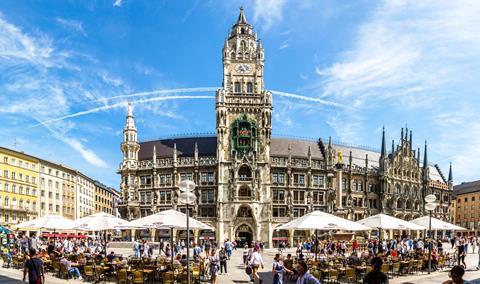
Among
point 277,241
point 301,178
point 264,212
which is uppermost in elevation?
point 301,178

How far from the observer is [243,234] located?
2689 inches

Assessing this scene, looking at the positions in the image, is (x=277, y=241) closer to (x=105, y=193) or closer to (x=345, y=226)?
(x=345, y=226)

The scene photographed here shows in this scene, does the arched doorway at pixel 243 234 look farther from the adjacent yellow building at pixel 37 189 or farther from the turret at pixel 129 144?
the adjacent yellow building at pixel 37 189

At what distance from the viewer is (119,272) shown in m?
20.9

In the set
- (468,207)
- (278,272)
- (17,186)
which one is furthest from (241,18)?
(468,207)

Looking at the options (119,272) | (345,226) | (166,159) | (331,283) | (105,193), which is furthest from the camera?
(105,193)

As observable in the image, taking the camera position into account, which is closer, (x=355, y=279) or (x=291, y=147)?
(x=355, y=279)

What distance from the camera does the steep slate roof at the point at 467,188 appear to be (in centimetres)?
11526

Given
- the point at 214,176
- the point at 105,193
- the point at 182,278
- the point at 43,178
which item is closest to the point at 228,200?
the point at 214,176

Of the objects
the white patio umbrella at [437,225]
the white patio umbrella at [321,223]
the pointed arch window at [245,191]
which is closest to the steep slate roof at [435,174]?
the pointed arch window at [245,191]

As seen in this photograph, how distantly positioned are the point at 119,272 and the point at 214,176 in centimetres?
4959

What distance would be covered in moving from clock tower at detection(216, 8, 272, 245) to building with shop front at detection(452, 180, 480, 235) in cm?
6806

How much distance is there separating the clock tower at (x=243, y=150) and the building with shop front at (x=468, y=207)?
223 feet

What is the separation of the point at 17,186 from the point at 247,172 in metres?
41.2
